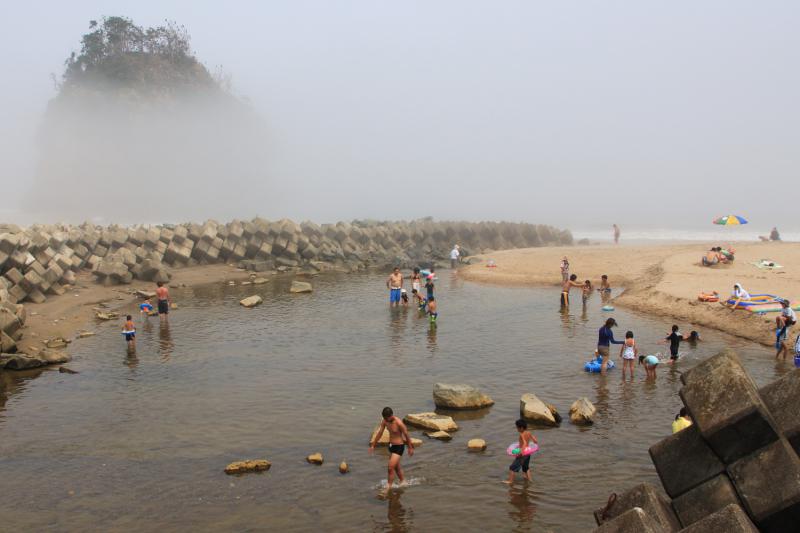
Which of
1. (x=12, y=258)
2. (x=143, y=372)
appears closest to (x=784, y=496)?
(x=143, y=372)

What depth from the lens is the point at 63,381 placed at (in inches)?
723

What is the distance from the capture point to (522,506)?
1095cm

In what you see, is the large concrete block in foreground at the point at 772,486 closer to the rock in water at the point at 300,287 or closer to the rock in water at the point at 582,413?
the rock in water at the point at 582,413

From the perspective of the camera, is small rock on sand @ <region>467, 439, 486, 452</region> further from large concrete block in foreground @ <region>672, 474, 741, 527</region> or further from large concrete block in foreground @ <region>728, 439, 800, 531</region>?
large concrete block in foreground @ <region>728, 439, 800, 531</region>

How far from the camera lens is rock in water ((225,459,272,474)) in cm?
1244

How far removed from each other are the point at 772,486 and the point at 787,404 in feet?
3.10

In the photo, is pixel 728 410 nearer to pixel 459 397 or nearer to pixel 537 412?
pixel 537 412

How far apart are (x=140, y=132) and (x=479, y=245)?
66.1 meters

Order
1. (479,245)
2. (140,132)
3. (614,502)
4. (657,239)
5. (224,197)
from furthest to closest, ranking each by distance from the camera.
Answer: (224,197)
(140,132)
(657,239)
(479,245)
(614,502)

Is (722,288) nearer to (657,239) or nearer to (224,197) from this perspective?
(657,239)

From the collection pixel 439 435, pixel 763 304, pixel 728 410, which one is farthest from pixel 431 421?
pixel 763 304

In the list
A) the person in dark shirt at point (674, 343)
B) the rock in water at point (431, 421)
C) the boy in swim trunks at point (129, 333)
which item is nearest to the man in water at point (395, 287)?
the boy in swim trunks at point (129, 333)

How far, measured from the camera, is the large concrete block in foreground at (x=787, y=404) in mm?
6844

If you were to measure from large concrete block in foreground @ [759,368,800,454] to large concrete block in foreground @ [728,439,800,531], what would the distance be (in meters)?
0.15
